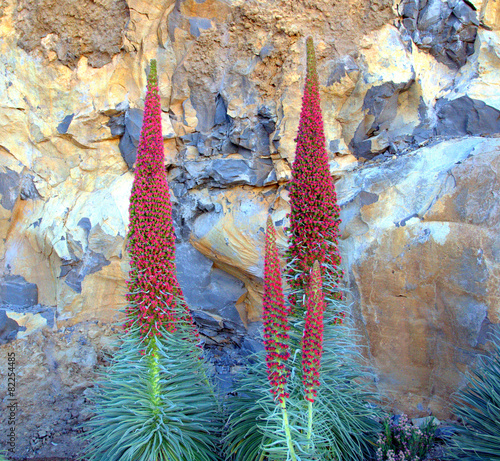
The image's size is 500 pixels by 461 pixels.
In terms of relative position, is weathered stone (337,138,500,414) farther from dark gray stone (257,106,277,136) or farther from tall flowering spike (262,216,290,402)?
tall flowering spike (262,216,290,402)

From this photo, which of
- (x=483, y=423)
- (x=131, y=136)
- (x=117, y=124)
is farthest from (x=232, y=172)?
(x=483, y=423)

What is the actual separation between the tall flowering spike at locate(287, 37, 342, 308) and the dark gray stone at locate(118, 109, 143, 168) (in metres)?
4.00

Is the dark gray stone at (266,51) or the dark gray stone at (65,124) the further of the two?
the dark gray stone at (65,124)

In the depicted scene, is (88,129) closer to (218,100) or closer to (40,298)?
(218,100)

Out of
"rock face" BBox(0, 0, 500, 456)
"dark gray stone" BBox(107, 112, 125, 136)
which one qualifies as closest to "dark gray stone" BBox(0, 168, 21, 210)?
"rock face" BBox(0, 0, 500, 456)

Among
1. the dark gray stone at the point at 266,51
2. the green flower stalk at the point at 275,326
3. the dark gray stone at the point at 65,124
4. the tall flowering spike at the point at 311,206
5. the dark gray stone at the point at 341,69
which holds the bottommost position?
the green flower stalk at the point at 275,326

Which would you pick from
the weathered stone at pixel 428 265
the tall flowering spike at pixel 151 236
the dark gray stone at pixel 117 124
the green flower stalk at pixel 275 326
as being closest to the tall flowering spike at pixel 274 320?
the green flower stalk at pixel 275 326

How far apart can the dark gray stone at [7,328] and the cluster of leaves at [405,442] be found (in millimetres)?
5570

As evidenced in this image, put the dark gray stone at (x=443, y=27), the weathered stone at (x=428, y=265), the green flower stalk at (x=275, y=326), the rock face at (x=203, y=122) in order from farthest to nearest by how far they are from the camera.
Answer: the rock face at (x=203, y=122) → the dark gray stone at (x=443, y=27) → the weathered stone at (x=428, y=265) → the green flower stalk at (x=275, y=326)

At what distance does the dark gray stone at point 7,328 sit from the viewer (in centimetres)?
599

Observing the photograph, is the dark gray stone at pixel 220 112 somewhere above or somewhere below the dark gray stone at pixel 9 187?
above

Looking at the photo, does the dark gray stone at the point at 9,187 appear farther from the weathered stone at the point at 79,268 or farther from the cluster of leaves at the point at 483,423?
the cluster of leaves at the point at 483,423

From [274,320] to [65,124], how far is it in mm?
5648

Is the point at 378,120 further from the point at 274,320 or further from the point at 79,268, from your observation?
the point at 79,268
